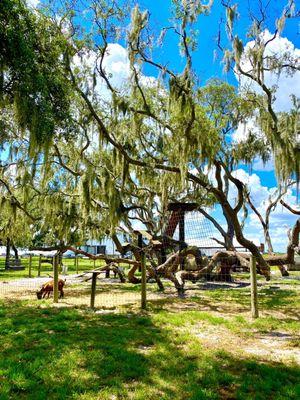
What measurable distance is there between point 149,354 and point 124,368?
0.64 metres

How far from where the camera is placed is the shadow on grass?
11.8ft

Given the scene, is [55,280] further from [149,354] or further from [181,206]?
[181,206]

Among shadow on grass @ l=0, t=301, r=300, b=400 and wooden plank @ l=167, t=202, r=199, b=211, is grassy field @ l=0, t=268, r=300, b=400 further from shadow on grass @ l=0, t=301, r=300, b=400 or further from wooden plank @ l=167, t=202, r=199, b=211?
wooden plank @ l=167, t=202, r=199, b=211

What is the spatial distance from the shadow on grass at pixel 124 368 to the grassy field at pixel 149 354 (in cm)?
1

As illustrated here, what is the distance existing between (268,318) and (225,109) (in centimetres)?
1248

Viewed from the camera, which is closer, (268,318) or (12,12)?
(12,12)

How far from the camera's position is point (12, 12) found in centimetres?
627

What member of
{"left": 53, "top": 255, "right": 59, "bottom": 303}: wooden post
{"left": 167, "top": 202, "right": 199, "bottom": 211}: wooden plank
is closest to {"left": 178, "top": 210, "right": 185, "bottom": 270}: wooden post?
{"left": 167, "top": 202, "right": 199, "bottom": 211}: wooden plank

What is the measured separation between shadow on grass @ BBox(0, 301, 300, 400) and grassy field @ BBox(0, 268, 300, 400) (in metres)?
0.01

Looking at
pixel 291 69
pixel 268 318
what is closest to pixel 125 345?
pixel 268 318

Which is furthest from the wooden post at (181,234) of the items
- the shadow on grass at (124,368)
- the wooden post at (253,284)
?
the shadow on grass at (124,368)

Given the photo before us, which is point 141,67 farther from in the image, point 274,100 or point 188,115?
point 274,100

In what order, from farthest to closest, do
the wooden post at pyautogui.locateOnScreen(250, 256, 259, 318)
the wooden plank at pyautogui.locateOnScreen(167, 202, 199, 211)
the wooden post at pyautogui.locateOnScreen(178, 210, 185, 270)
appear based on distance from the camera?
the wooden plank at pyautogui.locateOnScreen(167, 202, 199, 211) < the wooden post at pyautogui.locateOnScreen(178, 210, 185, 270) < the wooden post at pyautogui.locateOnScreen(250, 256, 259, 318)

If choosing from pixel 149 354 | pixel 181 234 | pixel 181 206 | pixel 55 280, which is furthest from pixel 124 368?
pixel 181 206
